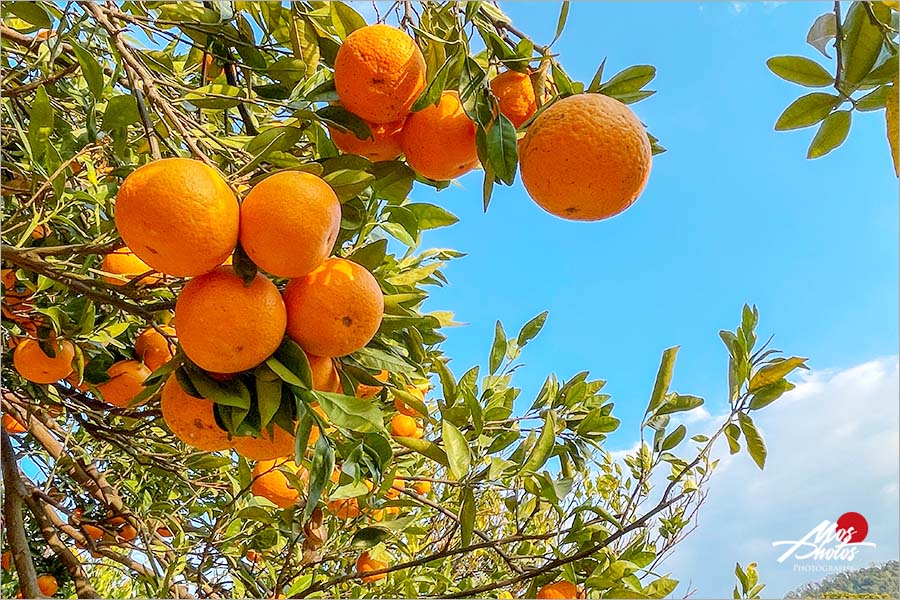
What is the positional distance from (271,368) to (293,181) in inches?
7.9

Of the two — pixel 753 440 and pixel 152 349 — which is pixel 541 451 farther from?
pixel 152 349

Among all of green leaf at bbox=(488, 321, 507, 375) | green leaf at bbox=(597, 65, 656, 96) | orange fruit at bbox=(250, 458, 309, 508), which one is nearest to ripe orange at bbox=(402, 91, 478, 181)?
green leaf at bbox=(597, 65, 656, 96)

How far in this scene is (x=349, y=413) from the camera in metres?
0.76

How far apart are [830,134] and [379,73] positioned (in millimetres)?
611

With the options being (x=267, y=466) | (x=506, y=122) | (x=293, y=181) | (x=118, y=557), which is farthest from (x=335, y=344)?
(x=118, y=557)

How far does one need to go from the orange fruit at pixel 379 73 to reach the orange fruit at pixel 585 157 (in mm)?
171

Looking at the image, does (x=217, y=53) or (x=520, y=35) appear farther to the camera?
(x=217, y=53)

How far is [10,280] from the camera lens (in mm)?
1542

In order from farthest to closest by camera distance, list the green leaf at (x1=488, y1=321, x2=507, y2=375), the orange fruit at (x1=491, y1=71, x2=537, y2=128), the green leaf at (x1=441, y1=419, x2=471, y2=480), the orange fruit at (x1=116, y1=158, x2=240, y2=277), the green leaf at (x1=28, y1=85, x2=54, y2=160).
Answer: the green leaf at (x1=488, y1=321, x2=507, y2=375), the green leaf at (x1=28, y1=85, x2=54, y2=160), the green leaf at (x1=441, y1=419, x2=471, y2=480), the orange fruit at (x1=491, y1=71, x2=537, y2=128), the orange fruit at (x1=116, y1=158, x2=240, y2=277)

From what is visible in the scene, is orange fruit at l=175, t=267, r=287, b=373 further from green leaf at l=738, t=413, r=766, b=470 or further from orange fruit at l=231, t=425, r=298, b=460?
green leaf at l=738, t=413, r=766, b=470

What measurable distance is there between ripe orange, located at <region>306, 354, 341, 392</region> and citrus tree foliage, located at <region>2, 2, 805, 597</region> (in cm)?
4

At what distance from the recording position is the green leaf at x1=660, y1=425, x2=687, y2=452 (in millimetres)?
1348

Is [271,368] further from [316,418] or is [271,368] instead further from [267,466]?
[267,466]

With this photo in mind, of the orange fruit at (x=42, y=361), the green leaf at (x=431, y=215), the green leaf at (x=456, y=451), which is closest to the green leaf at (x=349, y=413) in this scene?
the green leaf at (x=456, y=451)
